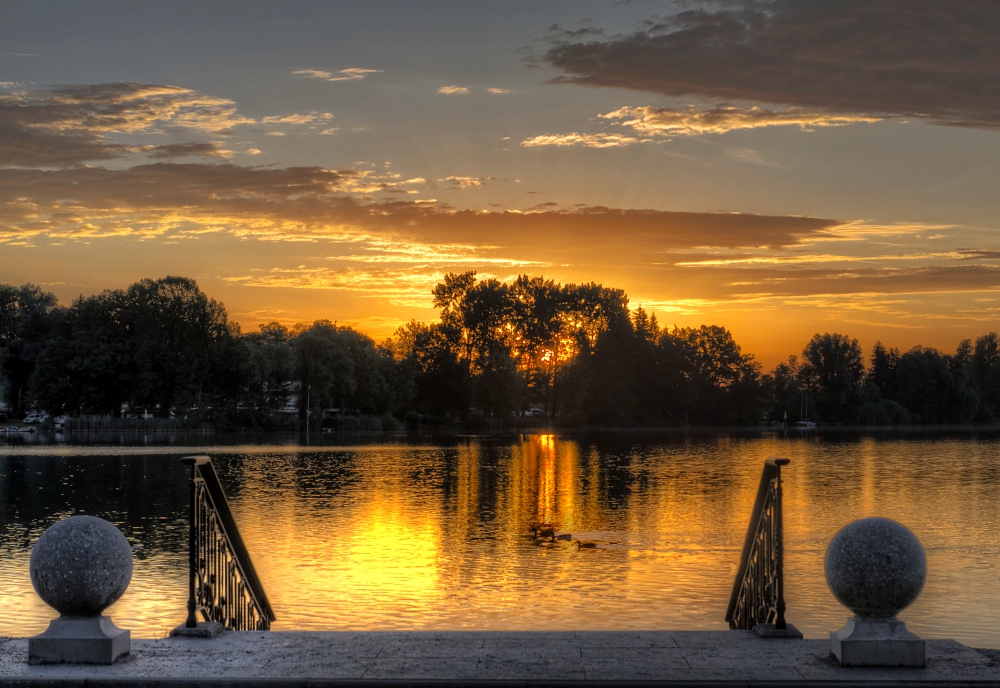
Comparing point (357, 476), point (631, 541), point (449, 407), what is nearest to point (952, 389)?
point (449, 407)

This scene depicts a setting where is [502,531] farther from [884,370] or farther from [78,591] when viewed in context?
[884,370]

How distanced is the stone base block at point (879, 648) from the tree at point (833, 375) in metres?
156

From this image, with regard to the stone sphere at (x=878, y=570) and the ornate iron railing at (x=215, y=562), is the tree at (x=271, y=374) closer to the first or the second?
the ornate iron railing at (x=215, y=562)

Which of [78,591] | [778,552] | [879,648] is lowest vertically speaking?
[879,648]

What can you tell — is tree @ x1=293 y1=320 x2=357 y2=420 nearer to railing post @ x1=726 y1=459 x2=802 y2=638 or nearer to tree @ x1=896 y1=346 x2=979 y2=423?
tree @ x1=896 y1=346 x2=979 y2=423

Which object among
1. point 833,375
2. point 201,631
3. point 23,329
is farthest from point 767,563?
point 833,375

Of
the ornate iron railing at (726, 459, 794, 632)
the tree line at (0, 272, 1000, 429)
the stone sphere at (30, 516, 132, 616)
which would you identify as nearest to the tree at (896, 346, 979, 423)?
the tree line at (0, 272, 1000, 429)

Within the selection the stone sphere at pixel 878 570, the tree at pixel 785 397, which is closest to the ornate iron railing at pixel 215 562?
the stone sphere at pixel 878 570

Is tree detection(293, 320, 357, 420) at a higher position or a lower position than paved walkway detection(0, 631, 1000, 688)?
higher

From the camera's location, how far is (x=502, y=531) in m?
35.7

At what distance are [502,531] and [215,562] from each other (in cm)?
2522

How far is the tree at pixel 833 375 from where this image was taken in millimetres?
158625

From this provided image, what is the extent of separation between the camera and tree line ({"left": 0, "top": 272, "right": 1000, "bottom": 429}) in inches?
4419

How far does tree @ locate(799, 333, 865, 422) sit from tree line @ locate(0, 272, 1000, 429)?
22cm
